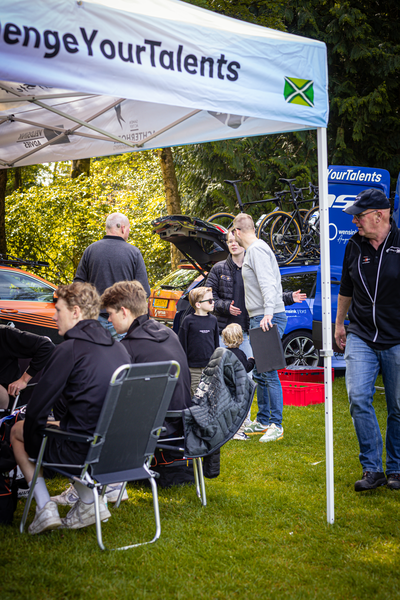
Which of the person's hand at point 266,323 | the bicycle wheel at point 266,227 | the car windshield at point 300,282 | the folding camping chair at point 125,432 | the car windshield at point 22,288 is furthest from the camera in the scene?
the bicycle wheel at point 266,227

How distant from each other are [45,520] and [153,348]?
1196 millimetres

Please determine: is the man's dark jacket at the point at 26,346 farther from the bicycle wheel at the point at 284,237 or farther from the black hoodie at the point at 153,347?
the bicycle wheel at the point at 284,237

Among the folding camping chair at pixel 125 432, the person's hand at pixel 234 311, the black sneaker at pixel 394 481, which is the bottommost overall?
the black sneaker at pixel 394 481

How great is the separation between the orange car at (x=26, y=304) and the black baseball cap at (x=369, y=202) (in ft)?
16.5

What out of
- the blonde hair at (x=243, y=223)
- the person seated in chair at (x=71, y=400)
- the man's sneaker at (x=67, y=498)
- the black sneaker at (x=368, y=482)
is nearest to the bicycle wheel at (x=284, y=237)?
the blonde hair at (x=243, y=223)

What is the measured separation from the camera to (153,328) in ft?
12.6

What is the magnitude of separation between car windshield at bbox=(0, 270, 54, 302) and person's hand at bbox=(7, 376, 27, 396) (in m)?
4.22

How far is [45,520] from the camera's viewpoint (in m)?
3.24

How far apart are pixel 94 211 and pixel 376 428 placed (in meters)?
13.6

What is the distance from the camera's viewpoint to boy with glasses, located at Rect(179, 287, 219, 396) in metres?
5.47

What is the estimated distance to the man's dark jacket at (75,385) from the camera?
316 cm

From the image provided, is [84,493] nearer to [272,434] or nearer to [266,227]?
[272,434]

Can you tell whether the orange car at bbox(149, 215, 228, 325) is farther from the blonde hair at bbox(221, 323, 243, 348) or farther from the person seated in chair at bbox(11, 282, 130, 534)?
the person seated in chair at bbox(11, 282, 130, 534)

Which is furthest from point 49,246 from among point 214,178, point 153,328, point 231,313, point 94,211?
point 153,328
